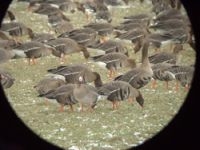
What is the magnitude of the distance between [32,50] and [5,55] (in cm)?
8

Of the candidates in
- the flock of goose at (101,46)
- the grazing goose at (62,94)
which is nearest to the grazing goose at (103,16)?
the flock of goose at (101,46)

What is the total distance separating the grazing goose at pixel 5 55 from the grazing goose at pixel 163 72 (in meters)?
0.41

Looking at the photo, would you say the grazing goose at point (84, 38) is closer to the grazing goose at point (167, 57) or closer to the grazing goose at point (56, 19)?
the grazing goose at point (56, 19)

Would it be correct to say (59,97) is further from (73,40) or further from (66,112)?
(73,40)

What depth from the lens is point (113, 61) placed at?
192 centimetres

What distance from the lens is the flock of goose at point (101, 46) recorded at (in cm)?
192

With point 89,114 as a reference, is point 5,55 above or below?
above

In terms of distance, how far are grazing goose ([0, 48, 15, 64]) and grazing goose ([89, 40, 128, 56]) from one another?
0.23 meters

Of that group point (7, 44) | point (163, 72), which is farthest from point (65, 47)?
point (163, 72)

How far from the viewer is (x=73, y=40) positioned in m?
1.94

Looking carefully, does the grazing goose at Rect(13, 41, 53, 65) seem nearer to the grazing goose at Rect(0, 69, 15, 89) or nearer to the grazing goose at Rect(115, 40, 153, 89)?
the grazing goose at Rect(0, 69, 15, 89)

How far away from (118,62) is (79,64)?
0.11 meters

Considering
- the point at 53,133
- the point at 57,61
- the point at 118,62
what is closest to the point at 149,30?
the point at 118,62

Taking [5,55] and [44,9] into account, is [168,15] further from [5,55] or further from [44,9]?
[5,55]
